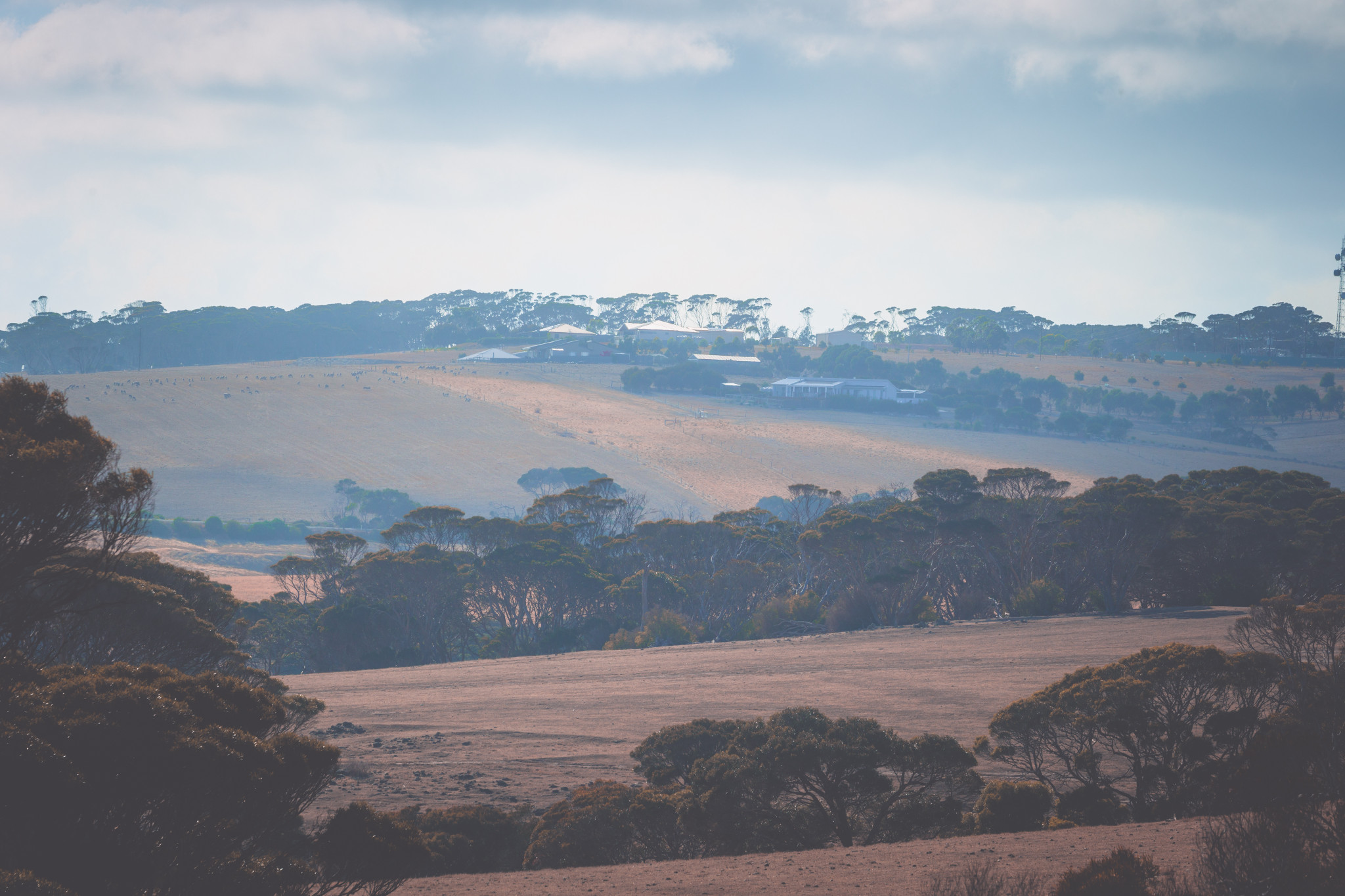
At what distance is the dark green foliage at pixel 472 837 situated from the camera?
13102mm

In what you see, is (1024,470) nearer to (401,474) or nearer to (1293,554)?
(1293,554)

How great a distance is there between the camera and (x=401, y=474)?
7344 cm

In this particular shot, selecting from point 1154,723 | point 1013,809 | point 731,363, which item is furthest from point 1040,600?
point 731,363

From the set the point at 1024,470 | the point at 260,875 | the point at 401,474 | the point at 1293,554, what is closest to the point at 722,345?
the point at 401,474

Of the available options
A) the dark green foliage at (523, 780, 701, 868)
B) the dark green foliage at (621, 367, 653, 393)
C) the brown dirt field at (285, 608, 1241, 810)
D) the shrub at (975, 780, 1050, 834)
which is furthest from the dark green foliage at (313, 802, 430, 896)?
the dark green foliage at (621, 367, 653, 393)

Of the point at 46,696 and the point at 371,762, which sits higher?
the point at 46,696

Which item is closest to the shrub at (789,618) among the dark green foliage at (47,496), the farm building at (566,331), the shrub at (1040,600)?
the shrub at (1040,600)

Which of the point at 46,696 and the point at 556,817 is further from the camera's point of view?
the point at 556,817

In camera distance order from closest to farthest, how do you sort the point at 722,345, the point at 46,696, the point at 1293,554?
the point at 46,696
the point at 1293,554
the point at 722,345

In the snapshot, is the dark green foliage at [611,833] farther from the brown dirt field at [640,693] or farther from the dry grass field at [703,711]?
the brown dirt field at [640,693]

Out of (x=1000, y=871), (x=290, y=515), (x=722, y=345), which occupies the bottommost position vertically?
(x=290, y=515)

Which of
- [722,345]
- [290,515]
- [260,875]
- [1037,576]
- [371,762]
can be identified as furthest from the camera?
[722,345]

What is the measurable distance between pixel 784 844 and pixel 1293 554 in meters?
25.5

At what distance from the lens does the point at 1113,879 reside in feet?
23.1
